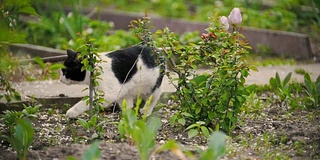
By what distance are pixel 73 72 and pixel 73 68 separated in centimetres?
4

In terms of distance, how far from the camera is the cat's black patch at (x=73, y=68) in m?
5.21

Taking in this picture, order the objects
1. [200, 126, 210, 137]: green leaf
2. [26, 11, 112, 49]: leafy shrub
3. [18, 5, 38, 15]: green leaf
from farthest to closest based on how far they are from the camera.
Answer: [26, 11, 112, 49]: leafy shrub
[200, 126, 210, 137]: green leaf
[18, 5, 38, 15]: green leaf

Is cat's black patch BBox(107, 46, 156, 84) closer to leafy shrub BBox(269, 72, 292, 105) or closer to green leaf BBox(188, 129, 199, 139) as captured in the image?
green leaf BBox(188, 129, 199, 139)

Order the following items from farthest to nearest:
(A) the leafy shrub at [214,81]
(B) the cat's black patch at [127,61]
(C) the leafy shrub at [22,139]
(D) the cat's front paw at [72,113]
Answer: (B) the cat's black patch at [127,61]
(D) the cat's front paw at [72,113]
(A) the leafy shrub at [214,81]
(C) the leafy shrub at [22,139]

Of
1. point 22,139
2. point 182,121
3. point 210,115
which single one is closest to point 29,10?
point 22,139

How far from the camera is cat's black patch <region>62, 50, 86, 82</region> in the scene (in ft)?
17.1

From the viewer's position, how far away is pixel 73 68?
207 inches

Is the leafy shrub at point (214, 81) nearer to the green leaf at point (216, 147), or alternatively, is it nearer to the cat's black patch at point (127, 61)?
the cat's black patch at point (127, 61)

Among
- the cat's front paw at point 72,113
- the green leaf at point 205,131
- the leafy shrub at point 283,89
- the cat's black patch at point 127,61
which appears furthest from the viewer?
the leafy shrub at point 283,89

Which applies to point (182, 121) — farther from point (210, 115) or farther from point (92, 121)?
point (92, 121)

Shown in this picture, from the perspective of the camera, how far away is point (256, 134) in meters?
4.95

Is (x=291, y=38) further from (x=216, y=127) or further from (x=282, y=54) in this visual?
(x=216, y=127)

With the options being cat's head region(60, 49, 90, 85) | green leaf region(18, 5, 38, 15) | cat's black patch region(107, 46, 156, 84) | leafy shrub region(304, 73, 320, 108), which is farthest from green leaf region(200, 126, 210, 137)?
green leaf region(18, 5, 38, 15)

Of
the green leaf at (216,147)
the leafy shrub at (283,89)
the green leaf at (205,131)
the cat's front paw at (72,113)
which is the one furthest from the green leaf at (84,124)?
the leafy shrub at (283,89)
